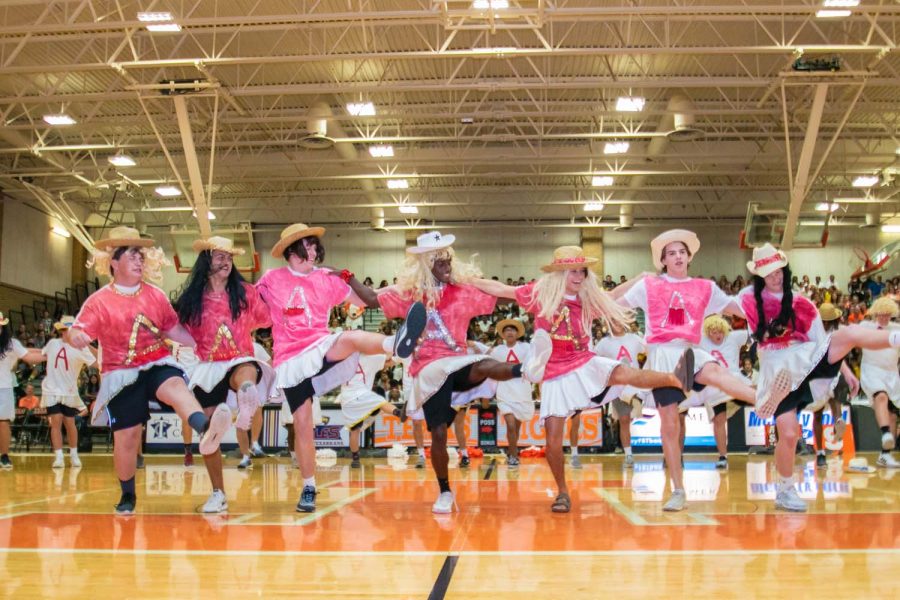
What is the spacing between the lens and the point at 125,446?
623cm

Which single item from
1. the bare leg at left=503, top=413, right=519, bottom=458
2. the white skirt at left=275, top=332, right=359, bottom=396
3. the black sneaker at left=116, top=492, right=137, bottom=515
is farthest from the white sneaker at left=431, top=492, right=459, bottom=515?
the bare leg at left=503, top=413, right=519, bottom=458

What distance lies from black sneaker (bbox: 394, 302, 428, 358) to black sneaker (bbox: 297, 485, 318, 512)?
4.34 ft

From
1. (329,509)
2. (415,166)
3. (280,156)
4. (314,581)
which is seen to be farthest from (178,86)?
(314,581)

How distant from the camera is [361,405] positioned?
10898mm

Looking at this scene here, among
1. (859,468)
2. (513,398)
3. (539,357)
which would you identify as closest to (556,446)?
(539,357)

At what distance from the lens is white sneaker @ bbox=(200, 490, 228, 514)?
6215 millimetres

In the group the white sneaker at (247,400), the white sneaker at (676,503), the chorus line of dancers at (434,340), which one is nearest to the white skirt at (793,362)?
the chorus line of dancers at (434,340)

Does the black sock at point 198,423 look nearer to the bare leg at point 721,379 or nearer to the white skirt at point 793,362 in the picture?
the bare leg at point 721,379

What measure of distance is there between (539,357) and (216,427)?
230cm

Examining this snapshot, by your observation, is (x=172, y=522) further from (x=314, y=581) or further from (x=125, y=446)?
(x=314, y=581)

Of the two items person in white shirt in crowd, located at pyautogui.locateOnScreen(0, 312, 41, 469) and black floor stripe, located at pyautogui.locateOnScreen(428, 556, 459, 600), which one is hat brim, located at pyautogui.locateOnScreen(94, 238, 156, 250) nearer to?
black floor stripe, located at pyautogui.locateOnScreen(428, 556, 459, 600)

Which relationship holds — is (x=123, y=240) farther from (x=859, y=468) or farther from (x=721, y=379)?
(x=859, y=468)

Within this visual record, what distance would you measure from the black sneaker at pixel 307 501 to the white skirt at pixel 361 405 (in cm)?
436

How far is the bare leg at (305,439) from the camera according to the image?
6441mm
